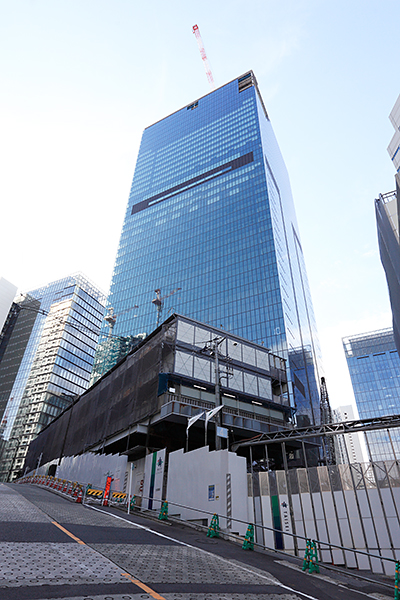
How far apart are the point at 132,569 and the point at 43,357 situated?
13374 cm

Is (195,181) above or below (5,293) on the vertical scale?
above

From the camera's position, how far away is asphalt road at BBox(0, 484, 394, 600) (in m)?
6.44

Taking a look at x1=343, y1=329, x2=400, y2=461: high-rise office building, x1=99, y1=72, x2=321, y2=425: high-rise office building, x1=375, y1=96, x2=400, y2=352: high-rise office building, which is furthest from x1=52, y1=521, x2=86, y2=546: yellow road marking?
x1=343, y1=329, x2=400, y2=461: high-rise office building

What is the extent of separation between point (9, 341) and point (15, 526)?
500 feet

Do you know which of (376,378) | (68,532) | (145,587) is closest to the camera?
(145,587)

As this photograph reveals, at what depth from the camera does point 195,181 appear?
12519cm

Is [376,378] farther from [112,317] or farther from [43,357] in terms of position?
[43,357]

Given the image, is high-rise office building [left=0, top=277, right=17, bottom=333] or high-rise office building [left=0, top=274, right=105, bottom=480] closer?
high-rise office building [left=0, top=274, right=105, bottom=480]

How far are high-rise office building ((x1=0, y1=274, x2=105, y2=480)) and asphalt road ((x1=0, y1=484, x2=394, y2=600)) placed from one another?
345 ft

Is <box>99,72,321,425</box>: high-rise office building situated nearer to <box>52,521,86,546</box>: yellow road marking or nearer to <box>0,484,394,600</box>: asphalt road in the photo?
<box>0,484,394,600</box>: asphalt road

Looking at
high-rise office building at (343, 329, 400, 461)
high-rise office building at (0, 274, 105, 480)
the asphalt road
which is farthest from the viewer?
A: high-rise office building at (343, 329, 400, 461)

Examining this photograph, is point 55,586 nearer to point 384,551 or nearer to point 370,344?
point 384,551

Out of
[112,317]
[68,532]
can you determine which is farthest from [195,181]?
[68,532]

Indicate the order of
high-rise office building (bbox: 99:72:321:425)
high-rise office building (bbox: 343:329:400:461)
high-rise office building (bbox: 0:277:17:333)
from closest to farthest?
high-rise office building (bbox: 99:72:321:425) < high-rise office building (bbox: 0:277:17:333) < high-rise office building (bbox: 343:329:400:461)
